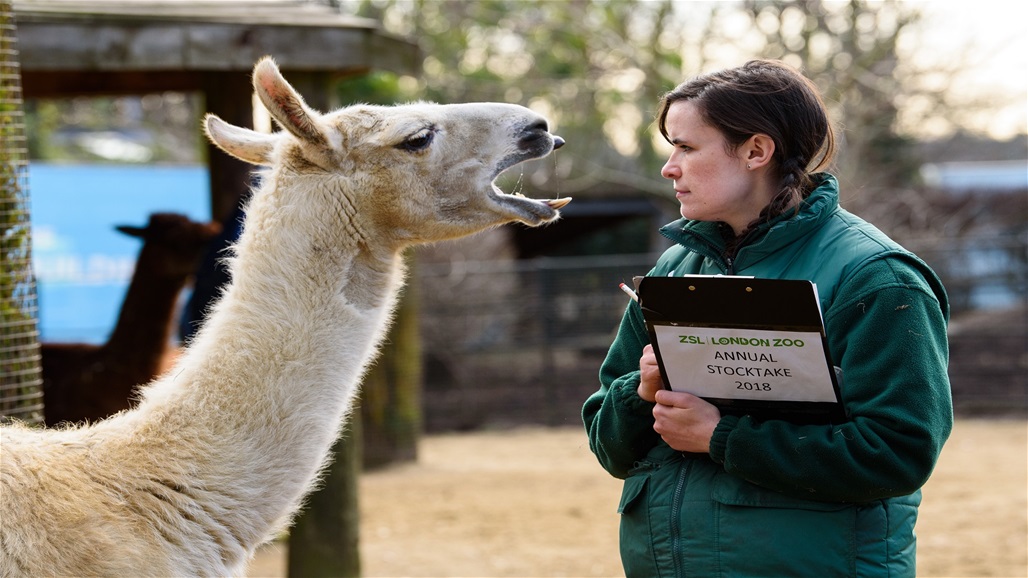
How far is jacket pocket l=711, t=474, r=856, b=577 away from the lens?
215cm

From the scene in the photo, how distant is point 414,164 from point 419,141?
67 mm

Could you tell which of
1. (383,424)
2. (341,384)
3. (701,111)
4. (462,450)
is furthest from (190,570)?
(462,450)

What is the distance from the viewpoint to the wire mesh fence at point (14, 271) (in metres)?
3.58

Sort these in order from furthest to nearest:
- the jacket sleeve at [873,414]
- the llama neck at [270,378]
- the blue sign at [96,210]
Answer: the blue sign at [96,210], the llama neck at [270,378], the jacket sleeve at [873,414]

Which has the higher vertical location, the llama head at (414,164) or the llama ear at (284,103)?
the llama ear at (284,103)

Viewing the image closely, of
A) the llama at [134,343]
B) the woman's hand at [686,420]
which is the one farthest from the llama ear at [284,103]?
the llama at [134,343]

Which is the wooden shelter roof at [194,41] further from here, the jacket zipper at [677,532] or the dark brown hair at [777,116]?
the jacket zipper at [677,532]

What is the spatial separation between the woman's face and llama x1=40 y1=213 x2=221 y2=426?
A: 500cm

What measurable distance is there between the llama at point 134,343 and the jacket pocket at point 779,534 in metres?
5.10

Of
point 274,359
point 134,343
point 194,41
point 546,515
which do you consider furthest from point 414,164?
point 546,515

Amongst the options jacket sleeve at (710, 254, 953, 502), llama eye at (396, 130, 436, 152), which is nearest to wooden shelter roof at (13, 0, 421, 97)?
llama eye at (396, 130, 436, 152)

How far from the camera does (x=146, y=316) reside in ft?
22.4

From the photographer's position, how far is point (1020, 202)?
54.4ft

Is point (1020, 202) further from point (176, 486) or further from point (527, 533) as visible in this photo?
point (176, 486)
